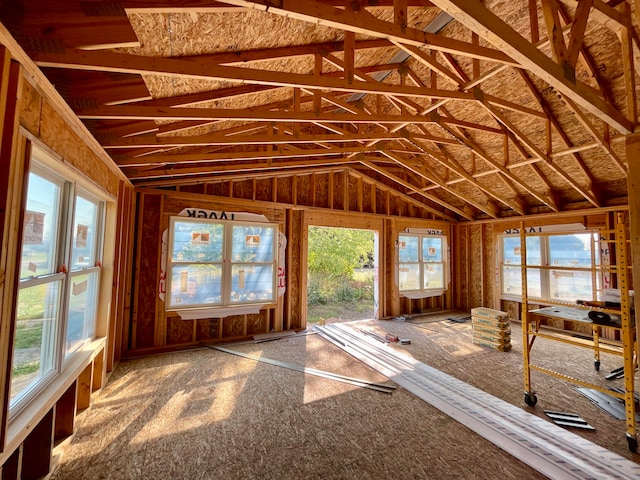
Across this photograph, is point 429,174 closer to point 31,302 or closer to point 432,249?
point 432,249

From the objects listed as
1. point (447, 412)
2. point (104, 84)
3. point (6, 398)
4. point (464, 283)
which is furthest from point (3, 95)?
point (464, 283)

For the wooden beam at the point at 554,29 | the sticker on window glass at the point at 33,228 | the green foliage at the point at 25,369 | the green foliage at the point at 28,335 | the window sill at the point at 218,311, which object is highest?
the wooden beam at the point at 554,29

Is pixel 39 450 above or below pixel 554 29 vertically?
below

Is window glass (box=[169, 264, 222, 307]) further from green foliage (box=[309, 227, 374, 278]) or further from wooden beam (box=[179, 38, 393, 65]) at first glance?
green foliage (box=[309, 227, 374, 278])

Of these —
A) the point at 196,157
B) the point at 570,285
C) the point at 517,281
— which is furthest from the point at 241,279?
the point at 570,285

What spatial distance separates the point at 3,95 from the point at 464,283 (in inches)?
383

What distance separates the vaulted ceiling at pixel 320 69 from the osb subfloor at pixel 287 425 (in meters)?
2.92

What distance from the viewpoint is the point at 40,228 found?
2029 millimetres

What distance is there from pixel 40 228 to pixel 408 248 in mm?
7558

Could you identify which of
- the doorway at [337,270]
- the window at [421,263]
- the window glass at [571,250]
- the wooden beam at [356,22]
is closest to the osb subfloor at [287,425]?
the window glass at [571,250]

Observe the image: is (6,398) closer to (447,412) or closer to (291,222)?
(447,412)

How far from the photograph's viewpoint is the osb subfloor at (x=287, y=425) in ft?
6.98

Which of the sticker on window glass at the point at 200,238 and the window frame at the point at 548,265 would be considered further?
the window frame at the point at 548,265

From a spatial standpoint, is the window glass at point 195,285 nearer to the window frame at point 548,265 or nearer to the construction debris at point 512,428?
the construction debris at point 512,428
